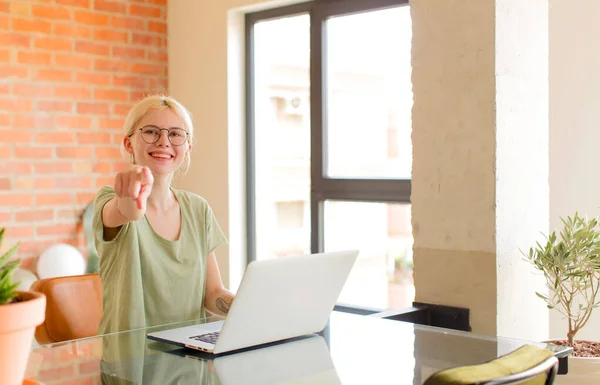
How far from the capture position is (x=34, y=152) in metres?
3.80

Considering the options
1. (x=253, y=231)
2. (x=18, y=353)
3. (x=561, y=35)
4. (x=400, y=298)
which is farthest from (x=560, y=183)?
(x=18, y=353)

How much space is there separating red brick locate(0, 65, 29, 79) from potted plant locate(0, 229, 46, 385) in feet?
9.48

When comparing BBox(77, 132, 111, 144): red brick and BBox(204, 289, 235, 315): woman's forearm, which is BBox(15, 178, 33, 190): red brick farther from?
BBox(204, 289, 235, 315): woman's forearm

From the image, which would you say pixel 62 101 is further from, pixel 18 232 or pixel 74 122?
pixel 18 232

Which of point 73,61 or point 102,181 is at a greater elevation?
point 73,61

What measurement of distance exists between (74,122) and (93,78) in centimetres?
26

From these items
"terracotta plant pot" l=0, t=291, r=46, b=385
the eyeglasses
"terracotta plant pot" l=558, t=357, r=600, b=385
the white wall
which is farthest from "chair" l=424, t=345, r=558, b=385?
the white wall

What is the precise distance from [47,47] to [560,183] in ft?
8.33

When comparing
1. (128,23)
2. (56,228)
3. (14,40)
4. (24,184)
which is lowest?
(56,228)

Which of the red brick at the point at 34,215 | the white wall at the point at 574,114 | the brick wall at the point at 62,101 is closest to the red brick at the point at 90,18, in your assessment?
the brick wall at the point at 62,101

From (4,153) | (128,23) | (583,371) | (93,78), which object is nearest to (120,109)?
(93,78)

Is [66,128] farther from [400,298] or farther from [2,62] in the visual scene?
[400,298]

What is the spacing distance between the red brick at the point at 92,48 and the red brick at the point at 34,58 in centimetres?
18

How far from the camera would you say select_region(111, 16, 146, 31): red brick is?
13.5 ft
